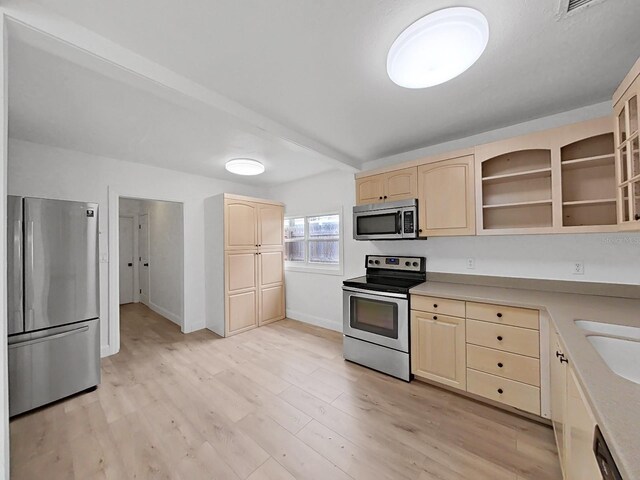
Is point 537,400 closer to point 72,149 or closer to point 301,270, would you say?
point 301,270

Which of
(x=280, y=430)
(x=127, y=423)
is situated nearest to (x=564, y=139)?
(x=280, y=430)

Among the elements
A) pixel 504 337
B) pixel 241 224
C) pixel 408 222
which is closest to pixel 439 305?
pixel 504 337

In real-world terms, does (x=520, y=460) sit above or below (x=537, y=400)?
below

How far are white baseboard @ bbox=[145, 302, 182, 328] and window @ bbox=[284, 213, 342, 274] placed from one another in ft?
6.41

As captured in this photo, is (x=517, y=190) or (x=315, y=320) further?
(x=315, y=320)

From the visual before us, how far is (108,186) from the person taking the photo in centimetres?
299

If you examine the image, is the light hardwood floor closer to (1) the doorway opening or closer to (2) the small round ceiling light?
(1) the doorway opening

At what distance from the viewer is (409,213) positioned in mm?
2549

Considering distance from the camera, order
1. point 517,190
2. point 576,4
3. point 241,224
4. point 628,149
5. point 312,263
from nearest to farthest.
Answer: point 576,4 → point 628,149 → point 517,190 → point 241,224 → point 312,263

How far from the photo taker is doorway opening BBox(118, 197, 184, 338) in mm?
4008

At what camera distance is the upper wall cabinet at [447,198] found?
226 cm

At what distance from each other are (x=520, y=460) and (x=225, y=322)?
127 inches

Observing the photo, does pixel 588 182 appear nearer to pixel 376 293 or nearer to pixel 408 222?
pixel 408 222

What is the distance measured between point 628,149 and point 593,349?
1.08 meters
